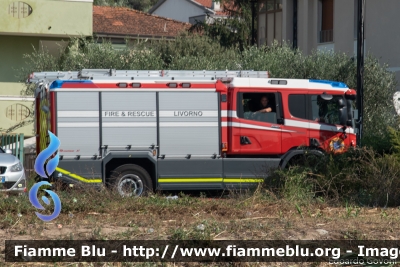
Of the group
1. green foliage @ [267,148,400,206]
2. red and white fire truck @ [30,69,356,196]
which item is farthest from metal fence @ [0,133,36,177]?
green foliage @ [267,148,400,206]

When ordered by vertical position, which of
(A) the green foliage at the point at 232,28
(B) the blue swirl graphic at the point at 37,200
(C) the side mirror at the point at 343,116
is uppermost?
(A) the green foliage at the point at 232,28

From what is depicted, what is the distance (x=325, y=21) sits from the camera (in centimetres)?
2769

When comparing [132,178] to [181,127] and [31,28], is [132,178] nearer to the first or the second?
[181,127]

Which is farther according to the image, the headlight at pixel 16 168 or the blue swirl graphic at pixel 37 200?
the headlight at pixel 16 168

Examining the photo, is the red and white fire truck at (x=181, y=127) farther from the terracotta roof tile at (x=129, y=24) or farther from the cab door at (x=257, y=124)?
the terracotta roof tile at (x=129, y=24)

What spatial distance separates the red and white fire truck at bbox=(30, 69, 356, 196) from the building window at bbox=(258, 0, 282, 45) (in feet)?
51.3

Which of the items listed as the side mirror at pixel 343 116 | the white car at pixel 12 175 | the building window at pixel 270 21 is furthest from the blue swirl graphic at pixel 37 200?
the building window at pixel 270 21

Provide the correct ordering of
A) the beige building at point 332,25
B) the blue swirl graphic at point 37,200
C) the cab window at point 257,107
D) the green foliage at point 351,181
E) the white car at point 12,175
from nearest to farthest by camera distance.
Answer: the blue swirl graphic at point 37,200 → the green foliage at point 351,181 → the white car at point 12,175 → the cab window at point 257,107 → the beige building at point 332,25

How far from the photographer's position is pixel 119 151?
1448 cm

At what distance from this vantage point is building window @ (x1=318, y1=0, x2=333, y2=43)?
89.3 ft

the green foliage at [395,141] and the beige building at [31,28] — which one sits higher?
the beige building at [31,28]

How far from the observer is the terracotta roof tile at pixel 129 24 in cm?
3372

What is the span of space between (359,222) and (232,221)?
150 centimetres

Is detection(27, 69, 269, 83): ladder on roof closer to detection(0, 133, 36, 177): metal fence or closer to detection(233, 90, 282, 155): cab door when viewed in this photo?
detection(233, 90, 282, 155): cab door
